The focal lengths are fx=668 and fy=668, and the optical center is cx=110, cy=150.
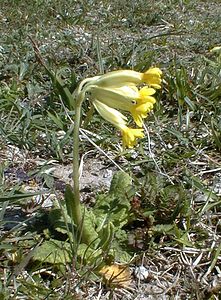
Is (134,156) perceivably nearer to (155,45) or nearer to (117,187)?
(117,187)

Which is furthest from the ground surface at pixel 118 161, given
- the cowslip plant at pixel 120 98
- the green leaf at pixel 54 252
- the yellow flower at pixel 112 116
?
the yellow flower at pixel 112 116

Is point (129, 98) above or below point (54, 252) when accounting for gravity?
above

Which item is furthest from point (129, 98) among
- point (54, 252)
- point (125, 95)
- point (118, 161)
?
point (118, 161)

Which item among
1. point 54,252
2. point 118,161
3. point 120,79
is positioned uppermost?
point 120,79

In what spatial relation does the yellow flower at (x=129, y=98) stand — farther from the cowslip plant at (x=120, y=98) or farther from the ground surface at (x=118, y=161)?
the ground surface at (x=118, y=161)

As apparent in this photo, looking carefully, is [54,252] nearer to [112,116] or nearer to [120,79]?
[112,116]

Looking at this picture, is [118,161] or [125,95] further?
[118,161]
